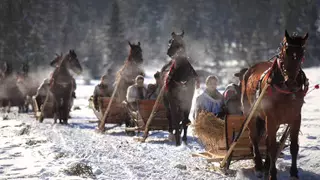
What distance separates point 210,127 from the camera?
8.53 metres

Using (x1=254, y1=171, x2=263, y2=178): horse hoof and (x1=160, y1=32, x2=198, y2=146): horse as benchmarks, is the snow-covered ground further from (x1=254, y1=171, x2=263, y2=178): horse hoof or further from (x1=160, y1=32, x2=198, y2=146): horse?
(x1=160, y1=32, x2=198, y2=146): horse

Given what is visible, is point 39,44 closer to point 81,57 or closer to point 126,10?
point 81,57

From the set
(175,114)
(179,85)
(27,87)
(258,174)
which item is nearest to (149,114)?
(175,114)

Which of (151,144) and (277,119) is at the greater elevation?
(277,119)

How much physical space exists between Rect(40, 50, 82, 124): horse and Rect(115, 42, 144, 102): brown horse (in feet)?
11.2

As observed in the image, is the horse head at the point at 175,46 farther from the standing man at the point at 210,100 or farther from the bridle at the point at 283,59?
the bridle at the point at 283,59

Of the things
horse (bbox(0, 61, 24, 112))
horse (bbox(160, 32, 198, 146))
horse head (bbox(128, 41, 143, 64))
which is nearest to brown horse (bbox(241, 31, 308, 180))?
horse (bbox(160, 32, 198, 146))

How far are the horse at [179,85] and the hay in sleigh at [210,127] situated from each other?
10.2ft

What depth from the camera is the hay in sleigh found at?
335 inches

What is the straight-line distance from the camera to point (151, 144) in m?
12.1

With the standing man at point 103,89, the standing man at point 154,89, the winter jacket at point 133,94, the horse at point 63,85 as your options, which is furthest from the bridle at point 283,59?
the horse at point 63,85

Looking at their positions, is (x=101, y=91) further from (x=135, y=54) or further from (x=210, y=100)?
(x=210, y=100)

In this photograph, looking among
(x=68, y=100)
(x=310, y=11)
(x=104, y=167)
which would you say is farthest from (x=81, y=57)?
(x=104, y=167)

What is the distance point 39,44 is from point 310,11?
3398 cm
